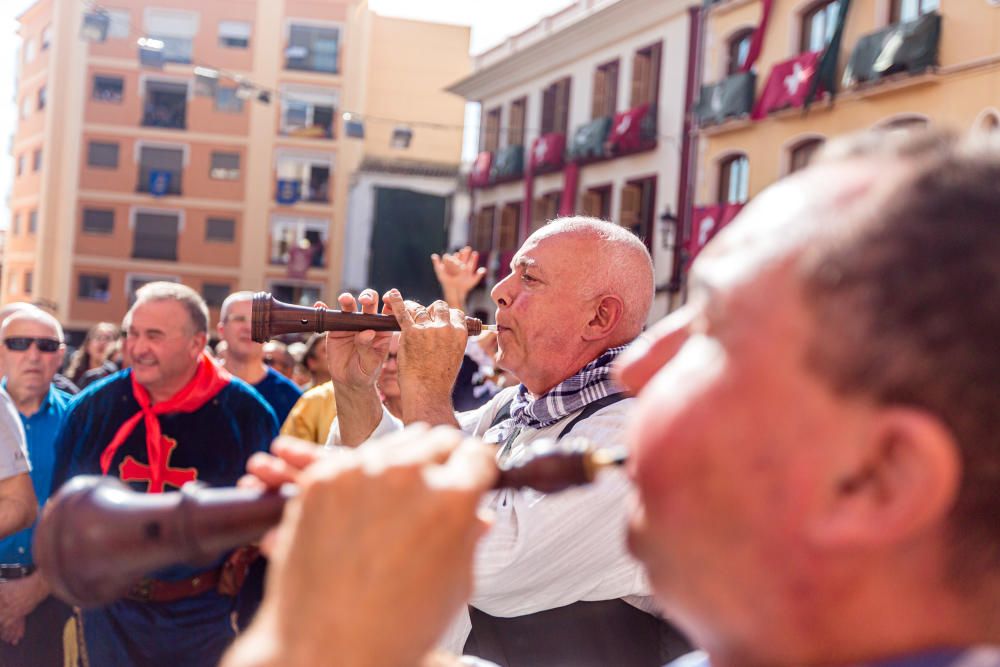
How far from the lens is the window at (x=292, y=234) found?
38719 mm

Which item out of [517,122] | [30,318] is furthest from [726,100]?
[30,318]

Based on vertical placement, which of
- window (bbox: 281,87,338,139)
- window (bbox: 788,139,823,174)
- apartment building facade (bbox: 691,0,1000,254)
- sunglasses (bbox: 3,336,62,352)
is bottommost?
sunglasses (bbox: 3,336,62,352)

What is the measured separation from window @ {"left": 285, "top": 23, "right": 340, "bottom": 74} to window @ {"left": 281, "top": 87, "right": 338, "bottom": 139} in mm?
783

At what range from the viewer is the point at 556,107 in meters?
25.7

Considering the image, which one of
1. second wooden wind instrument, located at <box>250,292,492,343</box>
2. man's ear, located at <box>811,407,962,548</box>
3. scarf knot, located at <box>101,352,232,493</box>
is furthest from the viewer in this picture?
scarf knot, located at <box>101,352,232,493</box>

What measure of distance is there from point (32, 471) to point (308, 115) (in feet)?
114

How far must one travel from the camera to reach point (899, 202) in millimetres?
863

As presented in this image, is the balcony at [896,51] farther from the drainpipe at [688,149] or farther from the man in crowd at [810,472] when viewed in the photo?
the man in crowd at [810,472]

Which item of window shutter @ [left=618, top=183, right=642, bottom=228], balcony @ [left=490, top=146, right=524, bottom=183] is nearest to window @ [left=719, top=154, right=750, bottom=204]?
window shutter @ [left=618, top=183, right=642, bottom=228]

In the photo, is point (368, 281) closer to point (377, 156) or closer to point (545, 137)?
point (377, 156)

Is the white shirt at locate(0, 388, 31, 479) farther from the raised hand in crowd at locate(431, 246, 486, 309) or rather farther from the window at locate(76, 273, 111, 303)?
the window at locate(76, 273, 111, 303)

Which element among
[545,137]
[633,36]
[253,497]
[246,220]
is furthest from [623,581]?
[246,220]

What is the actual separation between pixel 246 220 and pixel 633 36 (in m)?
19.9

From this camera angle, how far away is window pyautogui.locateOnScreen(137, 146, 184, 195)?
3919 centimetres
